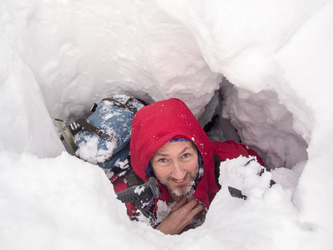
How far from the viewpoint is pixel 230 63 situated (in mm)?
1526

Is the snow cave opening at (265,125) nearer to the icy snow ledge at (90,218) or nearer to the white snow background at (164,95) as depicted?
the white snow background at (164,95)

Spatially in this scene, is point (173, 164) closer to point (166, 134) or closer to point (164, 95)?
point (166, 134)

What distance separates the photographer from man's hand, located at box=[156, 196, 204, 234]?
1995mm

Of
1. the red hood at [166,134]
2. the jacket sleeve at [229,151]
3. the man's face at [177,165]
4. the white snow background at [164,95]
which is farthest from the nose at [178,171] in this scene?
the white snow background at [164,95]

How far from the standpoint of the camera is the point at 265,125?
243 cm

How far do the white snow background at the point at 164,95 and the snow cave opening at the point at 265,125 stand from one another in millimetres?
14

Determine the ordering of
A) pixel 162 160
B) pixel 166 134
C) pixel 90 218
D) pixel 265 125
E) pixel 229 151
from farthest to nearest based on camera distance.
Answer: pixel 265 125 → pixel 229 151 → pixel 162 160 → pixel 166 134 → pixel 90 218

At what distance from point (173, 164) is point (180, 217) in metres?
0.43

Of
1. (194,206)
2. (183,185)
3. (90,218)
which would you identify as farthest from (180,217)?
(90,218)

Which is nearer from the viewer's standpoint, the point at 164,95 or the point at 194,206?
the point at 194,206

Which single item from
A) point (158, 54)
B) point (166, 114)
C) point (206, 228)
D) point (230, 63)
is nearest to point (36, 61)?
point (158, 54)

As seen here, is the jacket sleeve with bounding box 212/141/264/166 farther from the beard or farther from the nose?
the nose

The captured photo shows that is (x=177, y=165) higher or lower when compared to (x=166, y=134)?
lower

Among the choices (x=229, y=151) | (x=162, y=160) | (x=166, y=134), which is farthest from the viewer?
(x=229, y=151)
